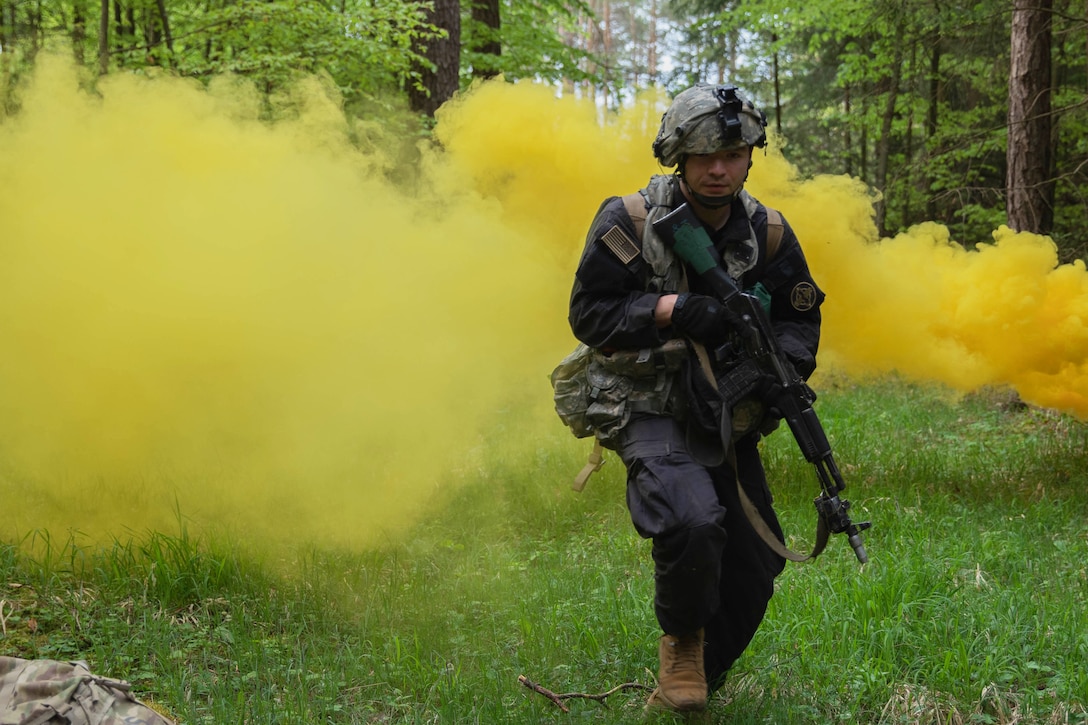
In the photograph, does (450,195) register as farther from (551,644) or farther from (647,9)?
(647,9)

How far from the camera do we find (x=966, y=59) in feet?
38.8

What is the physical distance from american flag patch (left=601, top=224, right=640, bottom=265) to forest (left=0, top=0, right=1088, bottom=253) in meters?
3.95

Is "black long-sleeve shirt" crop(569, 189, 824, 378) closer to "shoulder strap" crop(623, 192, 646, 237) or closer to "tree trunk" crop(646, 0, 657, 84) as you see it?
"shoulder strap" crop(623, 192, 646, 237)

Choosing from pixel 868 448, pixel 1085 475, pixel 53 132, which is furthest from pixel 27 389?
pixel 1085 475

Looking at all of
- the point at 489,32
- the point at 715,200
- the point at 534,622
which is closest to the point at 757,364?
the point at 715,200

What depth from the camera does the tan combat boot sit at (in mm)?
3164

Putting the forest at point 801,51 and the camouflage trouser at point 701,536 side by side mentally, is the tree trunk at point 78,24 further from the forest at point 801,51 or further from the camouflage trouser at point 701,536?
the camouflage trouser at point 701,536

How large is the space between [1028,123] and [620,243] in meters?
6.90

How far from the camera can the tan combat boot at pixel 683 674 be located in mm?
3164

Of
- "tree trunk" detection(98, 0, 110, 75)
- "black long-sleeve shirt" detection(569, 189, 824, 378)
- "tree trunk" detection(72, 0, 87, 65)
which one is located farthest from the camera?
"tree trunk" detection(72, 0, 87, 65)

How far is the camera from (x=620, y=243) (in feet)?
10.7

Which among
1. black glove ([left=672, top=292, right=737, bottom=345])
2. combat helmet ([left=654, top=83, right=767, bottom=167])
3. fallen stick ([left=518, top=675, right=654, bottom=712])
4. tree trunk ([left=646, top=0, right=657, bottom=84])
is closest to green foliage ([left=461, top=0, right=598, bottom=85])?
combat helmet ([left=654, top=83, right=767, bottom=167])

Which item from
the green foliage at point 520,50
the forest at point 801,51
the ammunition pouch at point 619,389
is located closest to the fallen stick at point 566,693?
the ammunition pouch at point 619,389

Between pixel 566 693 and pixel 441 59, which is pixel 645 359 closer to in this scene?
pixel 566 693
